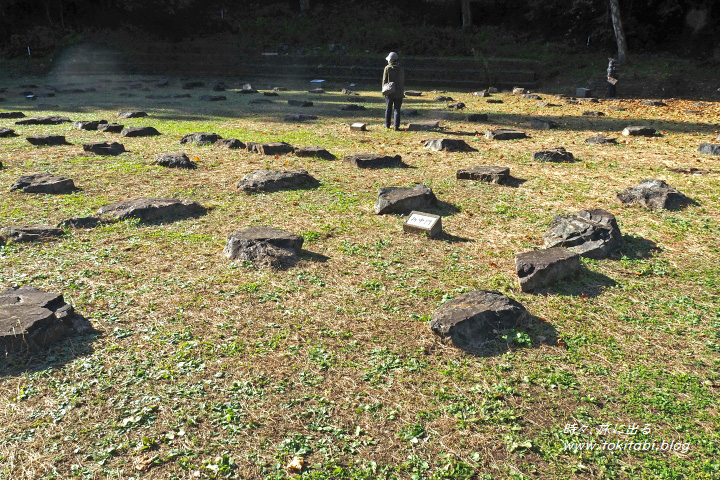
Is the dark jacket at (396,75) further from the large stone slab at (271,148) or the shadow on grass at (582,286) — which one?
the shadow on grass at (582,286)

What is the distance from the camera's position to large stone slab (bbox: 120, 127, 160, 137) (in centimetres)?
1238

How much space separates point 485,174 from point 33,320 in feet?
21.3

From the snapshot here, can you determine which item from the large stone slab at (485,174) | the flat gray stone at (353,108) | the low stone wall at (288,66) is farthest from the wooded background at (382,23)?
the large stone slab at (485,174)

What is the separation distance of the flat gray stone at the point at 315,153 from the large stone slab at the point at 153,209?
3464 millimetres

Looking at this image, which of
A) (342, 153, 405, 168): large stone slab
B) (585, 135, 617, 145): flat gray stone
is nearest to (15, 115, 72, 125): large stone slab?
(342, 153, 405, 168): large stone slab

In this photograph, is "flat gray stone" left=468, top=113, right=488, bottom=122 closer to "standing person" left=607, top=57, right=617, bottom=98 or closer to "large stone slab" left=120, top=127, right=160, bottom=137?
"standing person" left=607, top=57, right=617, bottom=98

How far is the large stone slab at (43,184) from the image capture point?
7.88 metres

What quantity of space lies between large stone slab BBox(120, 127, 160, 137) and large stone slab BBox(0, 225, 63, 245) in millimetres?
6660

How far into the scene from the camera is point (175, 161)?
9469mm

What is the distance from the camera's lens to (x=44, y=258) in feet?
18.4

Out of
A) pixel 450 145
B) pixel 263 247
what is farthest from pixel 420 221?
pixel 450 145

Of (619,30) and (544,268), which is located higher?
(619,30)

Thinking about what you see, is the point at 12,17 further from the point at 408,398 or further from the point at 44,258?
the point at 408,398

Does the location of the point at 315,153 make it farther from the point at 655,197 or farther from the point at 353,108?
the point at 353,108
